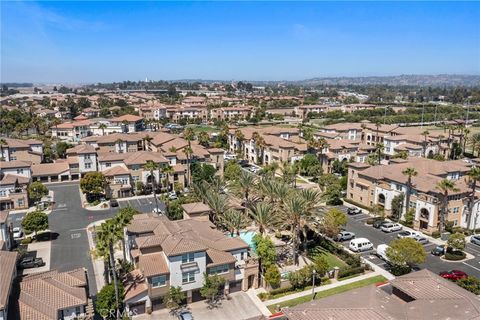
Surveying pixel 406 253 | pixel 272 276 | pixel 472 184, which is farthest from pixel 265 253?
pixel 472 184

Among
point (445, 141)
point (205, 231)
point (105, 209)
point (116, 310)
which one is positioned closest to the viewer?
point (116, 310)

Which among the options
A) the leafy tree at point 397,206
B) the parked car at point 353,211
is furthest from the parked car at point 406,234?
the parked car at point 353,211

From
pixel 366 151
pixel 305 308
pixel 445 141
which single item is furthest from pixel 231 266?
pixel 445 141

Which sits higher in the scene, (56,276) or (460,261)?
(56,276)

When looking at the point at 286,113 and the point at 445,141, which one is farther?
the point at 286,113

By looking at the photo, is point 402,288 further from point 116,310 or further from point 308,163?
point 308,163

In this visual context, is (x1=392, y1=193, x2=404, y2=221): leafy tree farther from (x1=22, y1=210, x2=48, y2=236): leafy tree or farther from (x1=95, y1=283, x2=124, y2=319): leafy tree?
(x1=22, y1=210, x2=48, y2=236): leafy tree
